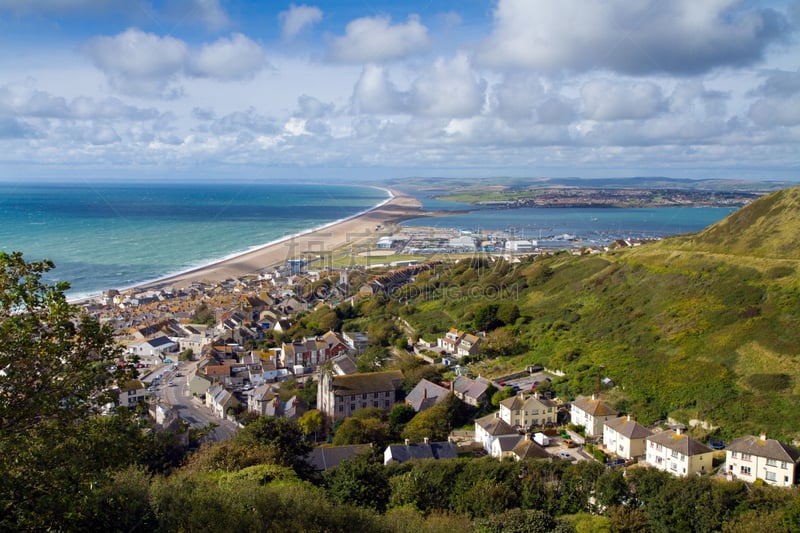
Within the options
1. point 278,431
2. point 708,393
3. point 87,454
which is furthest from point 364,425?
point 87,454

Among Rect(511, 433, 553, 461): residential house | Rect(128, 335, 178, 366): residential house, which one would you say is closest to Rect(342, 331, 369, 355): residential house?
Rect(128, 335, 178, 366): residential house

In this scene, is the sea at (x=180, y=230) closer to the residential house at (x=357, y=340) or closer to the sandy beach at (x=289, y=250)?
the sandy beach at (x=289, y=250)

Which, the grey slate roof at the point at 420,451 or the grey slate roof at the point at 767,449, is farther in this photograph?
the grey slate roof at the point at 420,451

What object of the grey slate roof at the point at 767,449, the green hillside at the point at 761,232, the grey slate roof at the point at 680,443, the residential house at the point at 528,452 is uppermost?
the green hillside at the point at 761,232

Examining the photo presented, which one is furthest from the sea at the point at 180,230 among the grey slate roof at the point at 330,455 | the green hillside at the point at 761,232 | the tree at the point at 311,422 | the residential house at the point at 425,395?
the green hillside at the point at 761,232

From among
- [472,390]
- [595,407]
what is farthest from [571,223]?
[595,407]

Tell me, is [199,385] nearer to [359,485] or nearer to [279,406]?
[279,406]

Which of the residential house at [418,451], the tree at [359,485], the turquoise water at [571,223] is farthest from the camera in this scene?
the turquoise water at [571,223]
